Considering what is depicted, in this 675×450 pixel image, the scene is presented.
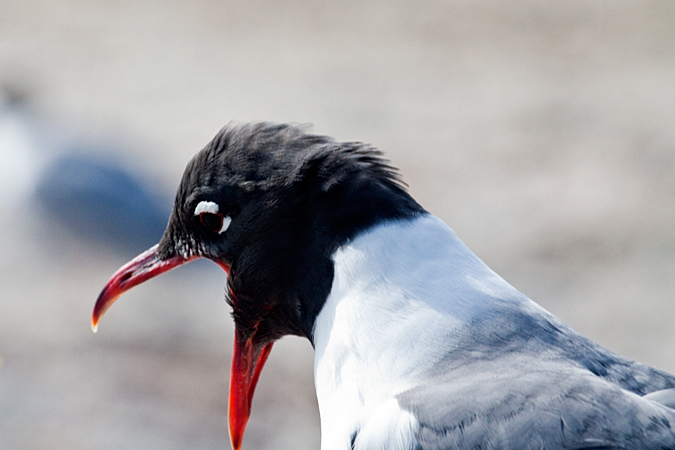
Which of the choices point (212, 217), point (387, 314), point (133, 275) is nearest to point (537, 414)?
point (387, 314)

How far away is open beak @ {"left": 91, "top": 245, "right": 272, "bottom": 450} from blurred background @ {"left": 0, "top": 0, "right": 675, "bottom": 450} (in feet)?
6.08

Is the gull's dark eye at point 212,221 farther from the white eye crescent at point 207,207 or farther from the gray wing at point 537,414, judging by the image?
the gray wing at point 537,414

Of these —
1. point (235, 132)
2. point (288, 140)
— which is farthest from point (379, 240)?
point (235, 132)

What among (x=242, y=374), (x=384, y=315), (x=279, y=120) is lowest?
(x=279, y=120)

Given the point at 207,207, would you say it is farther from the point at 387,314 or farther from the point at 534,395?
the point at 534,395

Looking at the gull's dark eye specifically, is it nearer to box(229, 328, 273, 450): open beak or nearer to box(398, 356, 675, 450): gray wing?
box(229, 328, 273, 450): open beak

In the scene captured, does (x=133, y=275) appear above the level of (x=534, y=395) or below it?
below

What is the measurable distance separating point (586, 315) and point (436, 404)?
346cm

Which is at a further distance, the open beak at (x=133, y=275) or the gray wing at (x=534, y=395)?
the open beak at (x=133, y=275)

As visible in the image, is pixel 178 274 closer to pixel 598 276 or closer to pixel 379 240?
pixel 598 276

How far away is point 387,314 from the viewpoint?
1590mm

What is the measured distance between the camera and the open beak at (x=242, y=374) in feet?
6.42

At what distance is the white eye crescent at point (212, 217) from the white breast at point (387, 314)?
311 millimetres

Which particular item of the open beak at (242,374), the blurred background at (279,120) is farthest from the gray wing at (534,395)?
the blurred background at (279,120)
